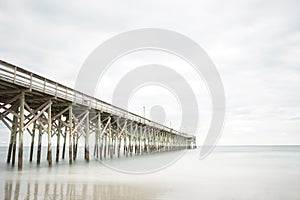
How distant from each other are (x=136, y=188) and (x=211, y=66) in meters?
17.2

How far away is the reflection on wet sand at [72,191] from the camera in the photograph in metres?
6.91

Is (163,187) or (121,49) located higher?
(121,49)

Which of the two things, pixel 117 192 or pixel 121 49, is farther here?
pixel 121 49

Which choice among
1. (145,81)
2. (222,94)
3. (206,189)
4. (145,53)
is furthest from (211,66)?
(206,189)

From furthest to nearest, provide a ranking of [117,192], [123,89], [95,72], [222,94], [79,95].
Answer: [123,89] < [222,94] < [95,72] < [79,95] < [117,192]

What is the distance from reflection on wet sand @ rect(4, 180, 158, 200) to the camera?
22.7ft

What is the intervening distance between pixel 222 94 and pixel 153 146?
55.4ft

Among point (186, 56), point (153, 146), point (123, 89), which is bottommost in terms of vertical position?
point (153, 146)

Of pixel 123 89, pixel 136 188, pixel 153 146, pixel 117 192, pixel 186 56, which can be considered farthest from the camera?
pixel 153 146

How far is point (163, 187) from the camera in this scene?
29.5 feet

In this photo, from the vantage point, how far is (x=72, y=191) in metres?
7.62

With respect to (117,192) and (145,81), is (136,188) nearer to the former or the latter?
(117,192)

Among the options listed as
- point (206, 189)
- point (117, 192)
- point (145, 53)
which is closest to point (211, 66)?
point (145, 53)

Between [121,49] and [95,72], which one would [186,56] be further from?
[95,72]
